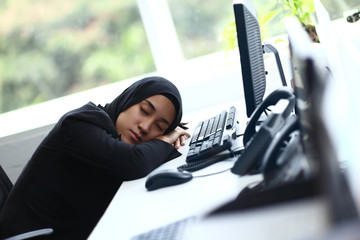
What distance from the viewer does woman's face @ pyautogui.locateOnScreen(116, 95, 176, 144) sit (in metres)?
2.05

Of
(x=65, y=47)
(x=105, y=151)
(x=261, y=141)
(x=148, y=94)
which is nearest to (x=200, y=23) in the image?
(x=65, y=47)

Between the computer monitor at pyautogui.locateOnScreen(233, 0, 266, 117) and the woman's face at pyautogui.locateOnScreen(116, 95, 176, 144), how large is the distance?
42 centimetres

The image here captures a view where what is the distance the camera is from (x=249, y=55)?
66.6 inches

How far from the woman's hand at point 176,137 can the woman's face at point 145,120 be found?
1.5 inches

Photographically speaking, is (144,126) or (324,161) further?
(144,126)

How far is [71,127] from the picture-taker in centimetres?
186

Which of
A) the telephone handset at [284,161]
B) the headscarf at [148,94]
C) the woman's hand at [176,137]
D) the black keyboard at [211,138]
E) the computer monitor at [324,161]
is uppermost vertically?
the computer monitor at [324,161]

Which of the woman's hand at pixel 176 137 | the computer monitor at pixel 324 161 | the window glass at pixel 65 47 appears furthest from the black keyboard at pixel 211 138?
the window glass at pixel 65 47

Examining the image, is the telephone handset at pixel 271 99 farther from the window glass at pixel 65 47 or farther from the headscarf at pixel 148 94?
the window glass at pixel 65 47

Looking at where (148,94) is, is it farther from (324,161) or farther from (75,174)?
(324,161)

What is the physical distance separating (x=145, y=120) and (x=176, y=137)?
0.20 m

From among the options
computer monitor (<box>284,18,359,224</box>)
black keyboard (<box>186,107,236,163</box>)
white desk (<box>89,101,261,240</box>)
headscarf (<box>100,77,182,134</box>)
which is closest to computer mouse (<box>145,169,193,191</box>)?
white desk (<box>89,101,261,240</box>)

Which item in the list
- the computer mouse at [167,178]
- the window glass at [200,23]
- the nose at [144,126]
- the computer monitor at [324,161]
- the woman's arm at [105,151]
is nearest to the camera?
the computer monitor at [324,161]

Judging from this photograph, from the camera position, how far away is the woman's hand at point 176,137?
2.12 meters
